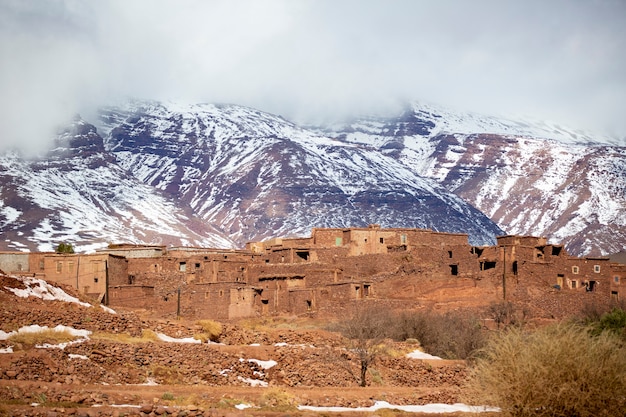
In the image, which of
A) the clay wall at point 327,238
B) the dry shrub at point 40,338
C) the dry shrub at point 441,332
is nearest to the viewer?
the dry shrub at point 40,338

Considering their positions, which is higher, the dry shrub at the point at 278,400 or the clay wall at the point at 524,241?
the clay wall at the point at 524,241

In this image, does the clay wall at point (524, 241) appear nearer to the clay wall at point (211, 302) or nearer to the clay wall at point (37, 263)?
the clay wall at point (211, 302)

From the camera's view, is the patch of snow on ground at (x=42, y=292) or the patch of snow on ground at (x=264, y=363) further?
the patch of snow on ground at (x=42, y=292)

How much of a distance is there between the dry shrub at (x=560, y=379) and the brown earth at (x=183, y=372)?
480 centimetres

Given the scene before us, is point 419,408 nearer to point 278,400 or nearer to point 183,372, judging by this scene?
point 278,400

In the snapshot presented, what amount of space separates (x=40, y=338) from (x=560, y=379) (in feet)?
52.4

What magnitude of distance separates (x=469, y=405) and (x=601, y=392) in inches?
148

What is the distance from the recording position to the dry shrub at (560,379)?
27.2 meters

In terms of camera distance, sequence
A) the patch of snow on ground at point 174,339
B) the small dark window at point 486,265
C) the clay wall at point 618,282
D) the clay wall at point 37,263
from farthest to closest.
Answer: the clay wall at point 618,282 < the small dark window at point 486,265 < the clay wall at point 37,263 < the patch of snow on ground at point 174,339

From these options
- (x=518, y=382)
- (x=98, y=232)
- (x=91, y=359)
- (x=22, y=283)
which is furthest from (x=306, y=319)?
(x=98, y=232)

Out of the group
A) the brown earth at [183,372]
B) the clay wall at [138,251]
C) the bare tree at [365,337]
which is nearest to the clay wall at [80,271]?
the clay wall at [138,251]

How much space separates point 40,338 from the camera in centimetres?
3409

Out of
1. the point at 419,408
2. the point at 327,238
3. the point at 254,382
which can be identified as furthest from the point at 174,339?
the point at 327,238

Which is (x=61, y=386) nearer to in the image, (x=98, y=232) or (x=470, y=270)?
(x=470, y=270)
